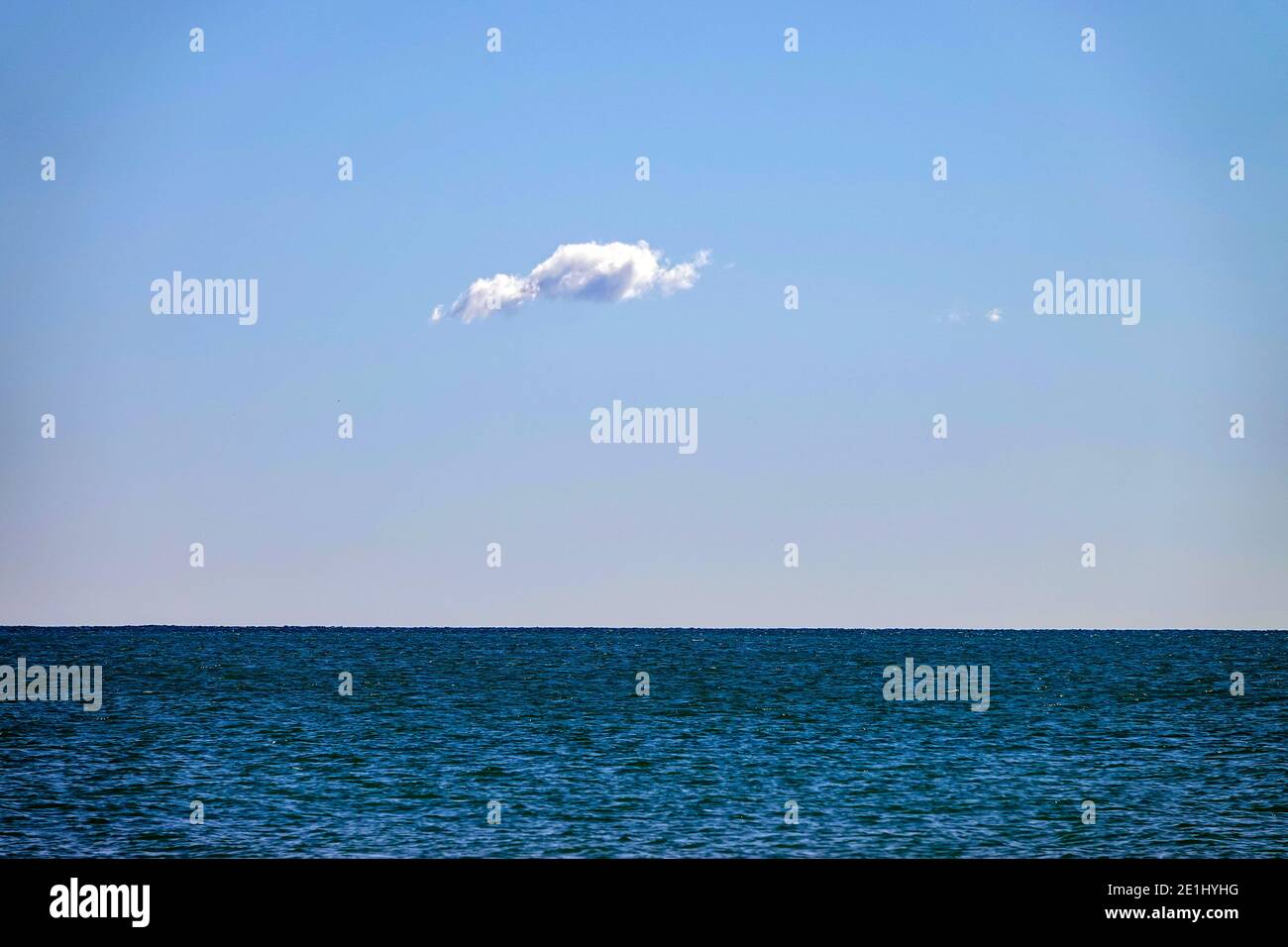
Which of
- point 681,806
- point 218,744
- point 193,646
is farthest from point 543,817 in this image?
point 193,646

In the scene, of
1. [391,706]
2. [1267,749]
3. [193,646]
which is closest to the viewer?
[1267,749]

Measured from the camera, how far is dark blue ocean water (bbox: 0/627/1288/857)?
32500mm

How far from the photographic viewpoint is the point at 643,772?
147 feet

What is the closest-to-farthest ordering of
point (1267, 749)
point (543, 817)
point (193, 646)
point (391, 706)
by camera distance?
point (543, 817)
point (1267, 749)
point (391, 706)
point (193, 646)

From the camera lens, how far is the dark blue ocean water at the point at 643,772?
32500mm
